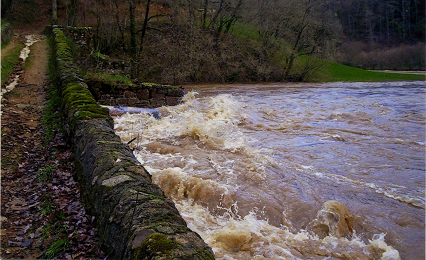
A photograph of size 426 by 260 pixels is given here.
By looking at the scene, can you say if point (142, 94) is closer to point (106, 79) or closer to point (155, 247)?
point (106, 79)

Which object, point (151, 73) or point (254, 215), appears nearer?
point (254, 215)

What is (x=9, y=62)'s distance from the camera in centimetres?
1436

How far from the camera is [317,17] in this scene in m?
31.8

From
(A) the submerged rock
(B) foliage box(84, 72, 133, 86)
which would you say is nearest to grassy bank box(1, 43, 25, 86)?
(B) foliage box(84, 72, 133, 86)

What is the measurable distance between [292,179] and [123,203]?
4973 mm

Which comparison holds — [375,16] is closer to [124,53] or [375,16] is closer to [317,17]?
[317,17]

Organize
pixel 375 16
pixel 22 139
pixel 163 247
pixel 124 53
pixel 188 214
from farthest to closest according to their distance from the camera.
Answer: pixel 375 16 < pixel 124 53 < pixel 22 139 < pixel 188 214 < pixel 163 247

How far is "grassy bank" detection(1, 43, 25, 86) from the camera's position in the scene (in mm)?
12481

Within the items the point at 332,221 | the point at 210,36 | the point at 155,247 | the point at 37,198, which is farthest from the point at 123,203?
the point at 210,36

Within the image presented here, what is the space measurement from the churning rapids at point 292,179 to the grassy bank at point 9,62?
4.77 metres

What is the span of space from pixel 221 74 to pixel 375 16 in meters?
56.1

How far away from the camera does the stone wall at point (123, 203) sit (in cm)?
292

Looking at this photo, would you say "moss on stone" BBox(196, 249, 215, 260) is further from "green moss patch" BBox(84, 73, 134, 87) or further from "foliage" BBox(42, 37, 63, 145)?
"green moss patch" BBox(84, 73, 134, 87)

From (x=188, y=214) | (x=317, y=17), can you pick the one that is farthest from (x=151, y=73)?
(x=188, y=214)
